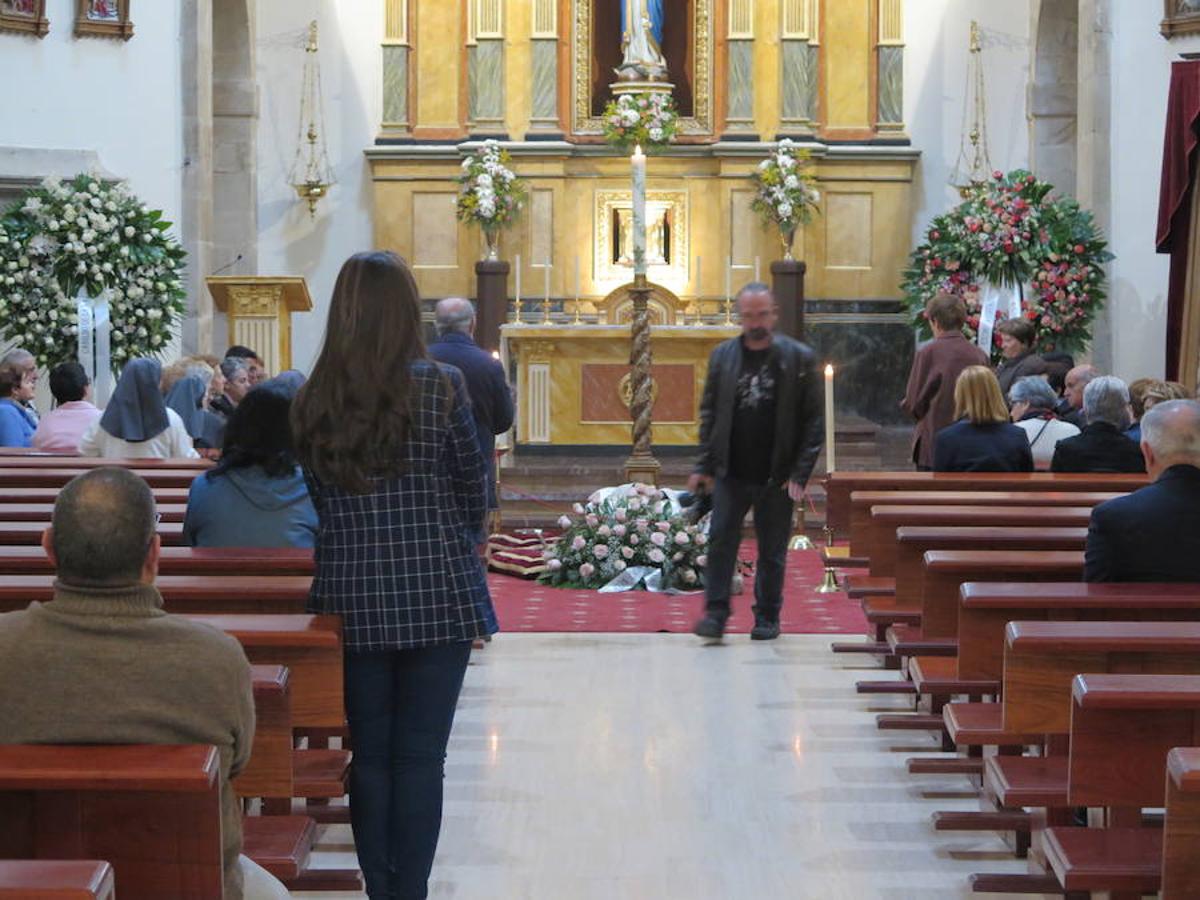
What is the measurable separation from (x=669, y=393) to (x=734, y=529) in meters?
7.44

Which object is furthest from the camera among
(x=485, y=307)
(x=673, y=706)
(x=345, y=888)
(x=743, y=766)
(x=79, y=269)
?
(x=485, y=307)

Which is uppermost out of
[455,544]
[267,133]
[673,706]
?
[267,133]

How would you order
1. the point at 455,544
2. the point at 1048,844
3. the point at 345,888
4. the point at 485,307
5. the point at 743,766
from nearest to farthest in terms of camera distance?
the point at 1048,844, the point at 455,544, the point at 345,888, the point at 743,766, the point at 485,307

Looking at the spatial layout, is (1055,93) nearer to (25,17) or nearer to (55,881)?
(25,17)

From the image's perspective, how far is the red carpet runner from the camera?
8391 mm

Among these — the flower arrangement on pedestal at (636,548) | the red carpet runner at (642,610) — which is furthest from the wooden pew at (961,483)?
the flower arrangement on pedestal at (636,548)

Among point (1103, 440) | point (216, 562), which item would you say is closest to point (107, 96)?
point (1103, 440)

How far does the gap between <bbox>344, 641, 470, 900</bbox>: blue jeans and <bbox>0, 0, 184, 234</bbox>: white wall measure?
939cm

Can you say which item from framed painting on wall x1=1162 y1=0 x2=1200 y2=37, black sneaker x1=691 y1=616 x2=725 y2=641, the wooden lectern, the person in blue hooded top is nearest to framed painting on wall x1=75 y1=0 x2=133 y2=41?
the wooden lectern

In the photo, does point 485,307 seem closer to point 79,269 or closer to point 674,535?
point 79,269

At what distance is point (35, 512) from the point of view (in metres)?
6.29

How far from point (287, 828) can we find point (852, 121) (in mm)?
13543

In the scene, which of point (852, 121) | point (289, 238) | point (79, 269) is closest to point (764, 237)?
point (852, 121)

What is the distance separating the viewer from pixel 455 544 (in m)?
3.86
